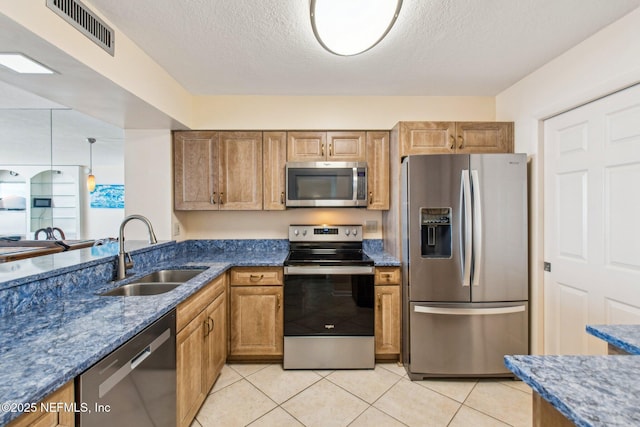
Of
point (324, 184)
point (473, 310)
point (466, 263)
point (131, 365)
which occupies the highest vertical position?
point (324, 184)

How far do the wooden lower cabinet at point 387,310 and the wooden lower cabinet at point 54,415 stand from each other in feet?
6.46

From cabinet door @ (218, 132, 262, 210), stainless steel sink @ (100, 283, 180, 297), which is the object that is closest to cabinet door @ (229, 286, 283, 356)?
stainless steel sink @ (100, 283, 180, 297)

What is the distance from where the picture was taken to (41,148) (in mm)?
5328

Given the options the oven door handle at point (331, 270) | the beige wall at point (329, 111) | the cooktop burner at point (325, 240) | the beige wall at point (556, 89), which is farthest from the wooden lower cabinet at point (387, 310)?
the beige wall at point (329, 111)

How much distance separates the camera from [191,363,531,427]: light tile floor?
1.78m

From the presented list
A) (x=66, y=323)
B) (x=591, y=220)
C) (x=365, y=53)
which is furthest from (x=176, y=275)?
(x=591, y=220)

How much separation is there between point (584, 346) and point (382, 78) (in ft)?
8.27

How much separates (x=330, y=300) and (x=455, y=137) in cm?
181

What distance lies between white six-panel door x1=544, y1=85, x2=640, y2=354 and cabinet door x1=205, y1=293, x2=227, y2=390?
2.58m

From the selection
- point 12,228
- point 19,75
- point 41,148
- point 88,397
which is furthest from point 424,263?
point 12,228

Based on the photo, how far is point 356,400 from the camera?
196 centimetres

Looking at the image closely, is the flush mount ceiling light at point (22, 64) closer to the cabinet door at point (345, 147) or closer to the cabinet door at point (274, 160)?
the cabinet door at point (274, 160)

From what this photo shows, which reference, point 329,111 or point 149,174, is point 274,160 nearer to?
point 329,111

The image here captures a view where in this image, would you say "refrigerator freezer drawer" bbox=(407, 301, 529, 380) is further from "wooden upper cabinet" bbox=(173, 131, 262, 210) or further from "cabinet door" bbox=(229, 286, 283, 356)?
"wooden upper cabinet" bbox=(173, 131, 262, 210)
